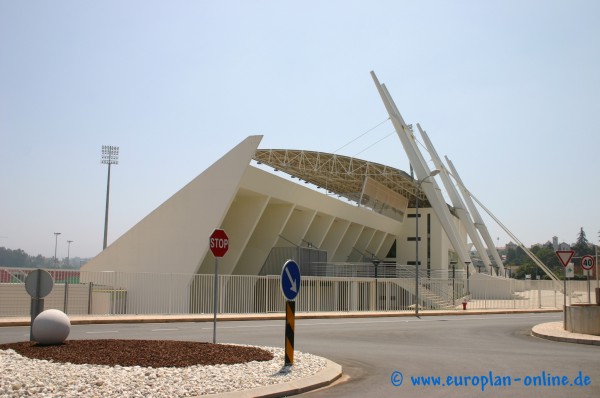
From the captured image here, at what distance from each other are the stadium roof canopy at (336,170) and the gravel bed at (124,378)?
1580 inches

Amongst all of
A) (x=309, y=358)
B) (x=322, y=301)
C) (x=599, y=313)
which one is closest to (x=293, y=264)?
(x=309, y=358)

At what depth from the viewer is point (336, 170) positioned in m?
54.9

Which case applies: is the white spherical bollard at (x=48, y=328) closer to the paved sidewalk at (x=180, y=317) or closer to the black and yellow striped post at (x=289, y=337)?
the black and yellow striped post at (x=289, y=337)

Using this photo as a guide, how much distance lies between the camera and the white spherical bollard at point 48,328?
11.0m

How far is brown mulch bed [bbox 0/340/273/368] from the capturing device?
9.50m

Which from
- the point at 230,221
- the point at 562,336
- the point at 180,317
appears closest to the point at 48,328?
Result: the point at 180,317

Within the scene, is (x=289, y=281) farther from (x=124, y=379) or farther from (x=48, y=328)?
(x=48, y=328)

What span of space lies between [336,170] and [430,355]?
42.1 metres

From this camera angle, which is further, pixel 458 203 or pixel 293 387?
pixel 458 203

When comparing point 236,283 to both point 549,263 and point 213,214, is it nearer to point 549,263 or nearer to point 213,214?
point 213,214

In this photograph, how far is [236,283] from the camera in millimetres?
27000

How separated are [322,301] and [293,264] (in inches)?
997

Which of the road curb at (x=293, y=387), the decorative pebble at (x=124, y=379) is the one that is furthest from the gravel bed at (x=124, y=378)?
the road curb at (x=293, y=387)

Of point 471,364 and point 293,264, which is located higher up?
point 293,264
